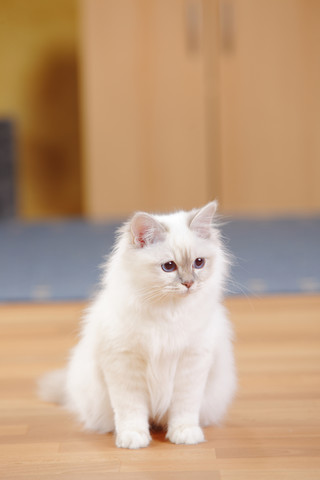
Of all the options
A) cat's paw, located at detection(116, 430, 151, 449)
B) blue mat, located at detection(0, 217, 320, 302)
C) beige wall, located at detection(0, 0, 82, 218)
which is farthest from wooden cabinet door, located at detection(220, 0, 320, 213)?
cat's paw, located at detection(116, 430, 151, 449)

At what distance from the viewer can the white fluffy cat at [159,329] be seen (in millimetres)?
1337

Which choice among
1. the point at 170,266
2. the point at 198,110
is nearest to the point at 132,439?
the point at 170,266

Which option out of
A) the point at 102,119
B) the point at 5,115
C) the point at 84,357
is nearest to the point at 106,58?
the point at 102,119

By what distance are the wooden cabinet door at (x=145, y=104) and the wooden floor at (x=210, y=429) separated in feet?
7.56

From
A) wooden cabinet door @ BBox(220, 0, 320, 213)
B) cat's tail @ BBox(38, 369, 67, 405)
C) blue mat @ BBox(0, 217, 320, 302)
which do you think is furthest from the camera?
wooden cabinet door @ BBox(220, 0, 320, 213)

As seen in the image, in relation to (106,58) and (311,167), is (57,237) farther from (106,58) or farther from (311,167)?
(311,167)

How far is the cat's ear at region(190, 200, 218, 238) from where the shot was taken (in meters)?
1.37

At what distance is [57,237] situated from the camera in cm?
385

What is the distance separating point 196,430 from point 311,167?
332 cm

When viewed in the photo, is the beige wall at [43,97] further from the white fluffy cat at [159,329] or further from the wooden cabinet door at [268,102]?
the white fluffy cat at [159,329]

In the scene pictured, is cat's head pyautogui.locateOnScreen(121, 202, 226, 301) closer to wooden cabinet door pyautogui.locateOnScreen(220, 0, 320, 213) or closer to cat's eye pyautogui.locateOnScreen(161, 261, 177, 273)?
cat's eye pyautogui.locateOnScreen(161, 261, 177, 273)

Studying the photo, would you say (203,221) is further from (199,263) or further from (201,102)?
(201,102)

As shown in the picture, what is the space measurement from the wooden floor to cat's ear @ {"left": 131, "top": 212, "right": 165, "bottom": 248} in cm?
38

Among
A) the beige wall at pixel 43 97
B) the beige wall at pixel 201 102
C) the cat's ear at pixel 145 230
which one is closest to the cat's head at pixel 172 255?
the cat's ear at pixel 145 230
